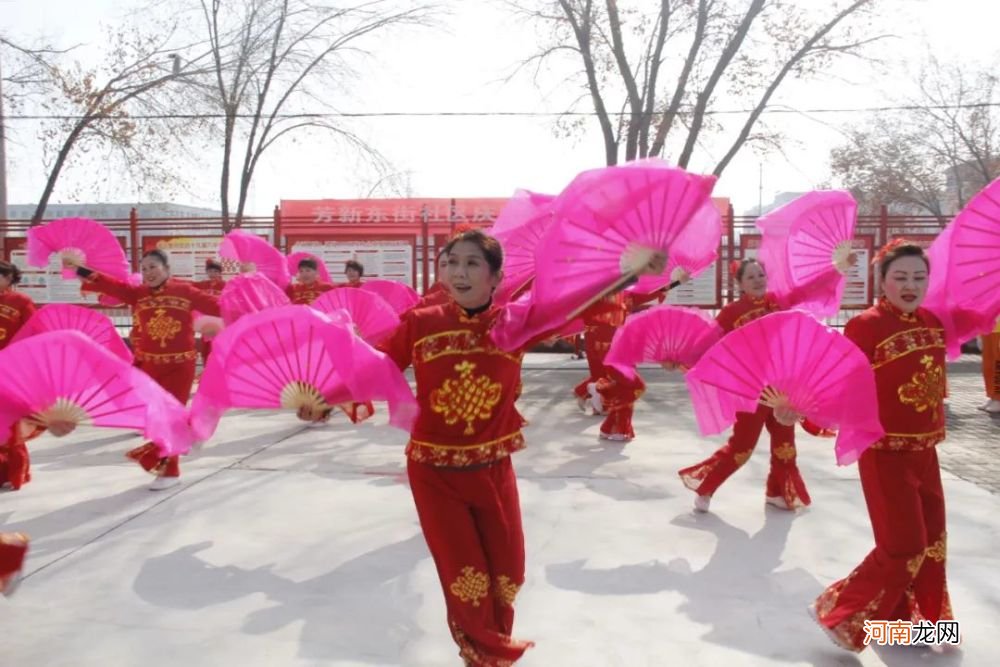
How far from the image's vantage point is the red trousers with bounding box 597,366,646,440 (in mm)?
6902

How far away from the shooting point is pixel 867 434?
279 centimetres

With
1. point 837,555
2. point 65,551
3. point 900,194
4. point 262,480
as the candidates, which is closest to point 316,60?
point 262,480

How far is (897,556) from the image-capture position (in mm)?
2861

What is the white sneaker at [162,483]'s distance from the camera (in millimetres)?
5367

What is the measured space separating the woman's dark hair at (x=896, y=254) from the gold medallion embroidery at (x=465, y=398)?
165 cm

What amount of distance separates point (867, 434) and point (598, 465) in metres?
3.38

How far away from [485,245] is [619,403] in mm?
4529

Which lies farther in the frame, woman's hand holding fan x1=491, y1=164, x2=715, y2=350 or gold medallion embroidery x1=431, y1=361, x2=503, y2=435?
gold medallion embroidery x1=431, y1=361, x2=503, y2=435

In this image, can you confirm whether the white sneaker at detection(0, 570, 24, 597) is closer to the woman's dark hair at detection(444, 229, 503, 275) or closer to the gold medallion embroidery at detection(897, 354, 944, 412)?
the woman's dark hair at detection(444, 229, 503, 275)

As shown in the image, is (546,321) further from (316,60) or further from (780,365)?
(316,60)

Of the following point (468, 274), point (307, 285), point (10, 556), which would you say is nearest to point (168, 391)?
point (307, 285)

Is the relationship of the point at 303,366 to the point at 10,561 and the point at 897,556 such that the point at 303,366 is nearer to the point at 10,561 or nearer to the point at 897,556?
the point at 10,561

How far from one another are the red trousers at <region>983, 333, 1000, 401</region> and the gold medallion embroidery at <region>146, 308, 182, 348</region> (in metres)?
7.90

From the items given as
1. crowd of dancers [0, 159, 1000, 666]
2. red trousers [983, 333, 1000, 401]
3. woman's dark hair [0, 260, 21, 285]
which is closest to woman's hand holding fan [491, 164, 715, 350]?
crowd of dancers [0, 159, 1000, 666]
